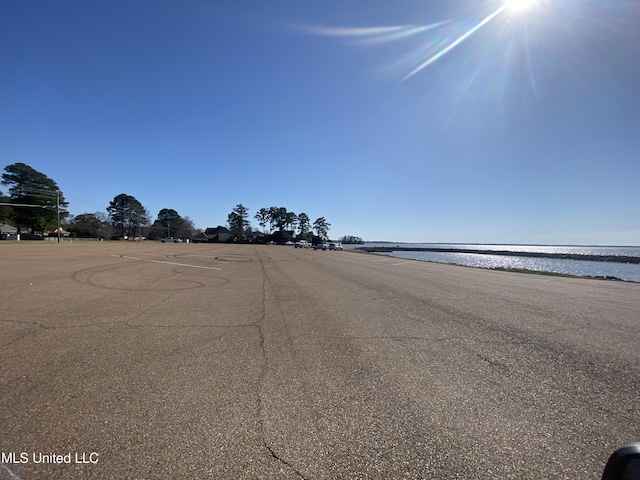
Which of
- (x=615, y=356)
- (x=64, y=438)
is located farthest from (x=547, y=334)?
(x=64, y=438)

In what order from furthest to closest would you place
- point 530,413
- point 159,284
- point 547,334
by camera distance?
point 159,284
point 547,334
point 530,413

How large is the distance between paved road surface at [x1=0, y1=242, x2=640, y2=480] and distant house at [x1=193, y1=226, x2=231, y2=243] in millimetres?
115763

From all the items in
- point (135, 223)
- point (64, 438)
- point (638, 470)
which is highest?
point (135, 223)

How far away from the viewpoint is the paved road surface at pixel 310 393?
6.88 ft

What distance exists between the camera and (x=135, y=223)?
115688mm

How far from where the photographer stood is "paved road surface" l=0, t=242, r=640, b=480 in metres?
2.10

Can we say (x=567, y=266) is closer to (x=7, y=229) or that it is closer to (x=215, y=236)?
(x=215, y=236)

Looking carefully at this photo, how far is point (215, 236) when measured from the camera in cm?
12156

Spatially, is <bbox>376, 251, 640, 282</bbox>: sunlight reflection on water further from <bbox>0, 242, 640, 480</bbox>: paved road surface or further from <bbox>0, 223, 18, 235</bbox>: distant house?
<bbox>0, 223, 18, 235</bbox>: distant house

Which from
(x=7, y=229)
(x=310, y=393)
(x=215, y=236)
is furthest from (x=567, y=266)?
(x=7, y=229)

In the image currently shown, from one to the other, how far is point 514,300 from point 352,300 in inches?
184

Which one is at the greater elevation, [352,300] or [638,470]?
[638,470]

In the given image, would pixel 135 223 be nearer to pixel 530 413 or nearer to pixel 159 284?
pixel 159 284

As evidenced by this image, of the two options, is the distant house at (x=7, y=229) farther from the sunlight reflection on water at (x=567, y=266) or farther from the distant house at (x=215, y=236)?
the sunlight reflection on water at (x=567, y=266)
